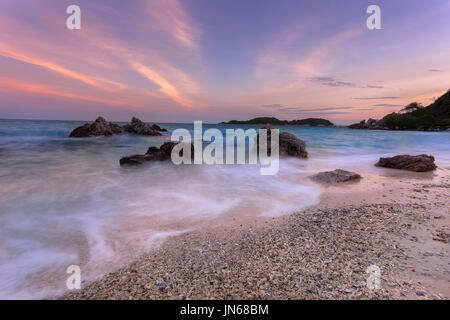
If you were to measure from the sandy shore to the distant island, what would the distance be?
83.9 m

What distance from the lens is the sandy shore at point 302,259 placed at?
213 cm

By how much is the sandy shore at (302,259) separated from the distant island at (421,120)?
8388 centimetres

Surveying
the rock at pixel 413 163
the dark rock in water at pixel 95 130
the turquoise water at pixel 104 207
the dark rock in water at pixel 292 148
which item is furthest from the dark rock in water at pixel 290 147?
the dark rock in water at pixel 95 130

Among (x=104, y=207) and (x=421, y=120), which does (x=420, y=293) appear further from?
(x=421, y=120)

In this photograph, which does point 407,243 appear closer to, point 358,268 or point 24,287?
point 358,268

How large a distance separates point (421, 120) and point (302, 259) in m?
95.7

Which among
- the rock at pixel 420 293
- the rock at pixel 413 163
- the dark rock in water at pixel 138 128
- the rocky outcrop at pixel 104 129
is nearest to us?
the rock at pixel 420 293

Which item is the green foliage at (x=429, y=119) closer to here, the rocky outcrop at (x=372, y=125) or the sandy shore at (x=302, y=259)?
the rocky outcrop at (x=372, y=125)

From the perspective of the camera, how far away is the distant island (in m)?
65.5

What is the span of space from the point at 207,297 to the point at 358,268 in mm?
1821

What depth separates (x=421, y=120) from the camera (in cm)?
6912

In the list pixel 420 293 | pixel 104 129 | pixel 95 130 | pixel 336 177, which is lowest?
pixel 420 293

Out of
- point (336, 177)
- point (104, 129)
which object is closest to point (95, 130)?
point (104, 129)

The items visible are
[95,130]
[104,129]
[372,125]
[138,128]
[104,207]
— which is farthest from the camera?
[372,125]
